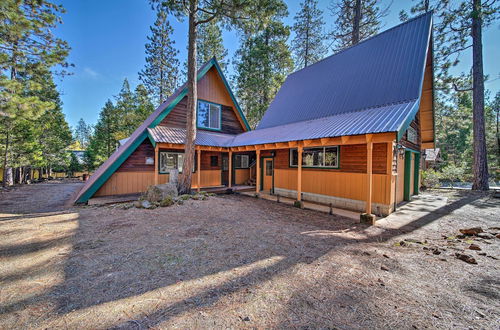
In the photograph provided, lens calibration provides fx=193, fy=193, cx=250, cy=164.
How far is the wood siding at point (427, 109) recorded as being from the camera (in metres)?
8.72

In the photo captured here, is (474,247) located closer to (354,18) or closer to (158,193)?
(158,193)

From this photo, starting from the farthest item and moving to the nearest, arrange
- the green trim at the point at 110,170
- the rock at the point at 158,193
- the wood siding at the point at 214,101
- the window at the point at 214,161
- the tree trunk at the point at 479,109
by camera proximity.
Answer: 1. the window at the point at 214,161
2. the tree trunk at the point at 479,109
3. the wood siding at the point at 214,101
4. the green trim at the point at 110,170
5. the rock at the point at 158,193

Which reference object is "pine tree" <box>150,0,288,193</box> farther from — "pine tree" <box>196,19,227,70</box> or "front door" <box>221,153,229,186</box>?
"pine tree" <box>196,19,227,70</box>

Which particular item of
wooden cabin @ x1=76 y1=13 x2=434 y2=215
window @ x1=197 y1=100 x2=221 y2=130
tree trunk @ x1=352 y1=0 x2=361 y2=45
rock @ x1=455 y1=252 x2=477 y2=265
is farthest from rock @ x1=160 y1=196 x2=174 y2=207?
tree trunk @ x1=352 y1=0 x2=361 y2=45

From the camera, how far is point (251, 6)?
8.40 metres

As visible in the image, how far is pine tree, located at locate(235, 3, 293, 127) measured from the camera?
1828cm

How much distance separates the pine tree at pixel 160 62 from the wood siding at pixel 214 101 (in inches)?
496

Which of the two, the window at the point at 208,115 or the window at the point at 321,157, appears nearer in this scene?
the window at the point at 321,157

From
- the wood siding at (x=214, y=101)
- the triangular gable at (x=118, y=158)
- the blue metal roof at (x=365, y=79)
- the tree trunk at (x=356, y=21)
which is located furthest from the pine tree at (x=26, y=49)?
the tree trunk at (x=356, y=21)

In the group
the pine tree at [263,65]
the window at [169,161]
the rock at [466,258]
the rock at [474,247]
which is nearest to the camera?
the rock at [466,258]

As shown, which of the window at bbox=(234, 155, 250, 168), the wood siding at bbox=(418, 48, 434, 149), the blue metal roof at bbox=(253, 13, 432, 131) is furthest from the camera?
the window at bbox=(234, 155, 250, 168)

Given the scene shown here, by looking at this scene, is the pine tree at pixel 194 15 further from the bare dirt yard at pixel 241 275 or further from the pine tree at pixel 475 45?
the pine tree at pixel 475 45

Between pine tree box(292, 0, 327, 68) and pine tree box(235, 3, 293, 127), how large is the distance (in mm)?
1801

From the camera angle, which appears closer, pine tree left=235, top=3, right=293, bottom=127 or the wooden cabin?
the wooden cabin
